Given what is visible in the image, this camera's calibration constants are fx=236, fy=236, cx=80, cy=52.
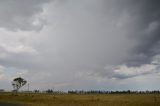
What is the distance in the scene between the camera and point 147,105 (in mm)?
49219

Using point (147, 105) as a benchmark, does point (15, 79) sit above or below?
above

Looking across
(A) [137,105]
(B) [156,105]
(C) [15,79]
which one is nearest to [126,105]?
(A) [137,105]

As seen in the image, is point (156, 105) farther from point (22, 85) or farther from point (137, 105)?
point (22, 85)

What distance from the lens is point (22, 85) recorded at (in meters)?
167

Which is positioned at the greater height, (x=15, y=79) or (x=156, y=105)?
(x=15, y=79)

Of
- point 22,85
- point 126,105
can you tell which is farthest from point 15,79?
point 126,105

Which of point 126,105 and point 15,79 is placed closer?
point 126,105

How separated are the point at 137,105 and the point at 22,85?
424 feet

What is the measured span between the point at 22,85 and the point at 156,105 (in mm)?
132233

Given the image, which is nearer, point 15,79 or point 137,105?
point 137,105

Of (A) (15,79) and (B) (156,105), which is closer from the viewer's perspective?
(B) (156,105)

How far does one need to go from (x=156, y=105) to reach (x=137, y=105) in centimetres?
387

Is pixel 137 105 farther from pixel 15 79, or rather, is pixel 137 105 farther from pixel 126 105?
pixel 15 79

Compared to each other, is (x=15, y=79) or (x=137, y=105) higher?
(x=15, y=79)
